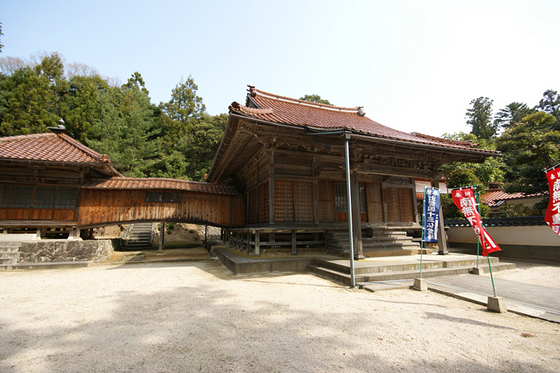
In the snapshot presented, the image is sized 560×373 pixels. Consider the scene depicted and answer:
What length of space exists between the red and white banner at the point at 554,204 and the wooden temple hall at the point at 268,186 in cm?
367

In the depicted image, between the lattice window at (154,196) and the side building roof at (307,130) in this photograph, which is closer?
the side building roof at (307,130)

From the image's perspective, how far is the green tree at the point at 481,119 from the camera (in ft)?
133

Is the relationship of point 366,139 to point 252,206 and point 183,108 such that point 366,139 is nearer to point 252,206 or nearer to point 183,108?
point 252,206

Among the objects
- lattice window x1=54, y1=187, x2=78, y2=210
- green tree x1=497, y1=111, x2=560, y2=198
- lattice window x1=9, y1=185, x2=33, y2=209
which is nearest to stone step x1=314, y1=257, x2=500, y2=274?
green tree x1=497, y1=111, x2=560, y2=198

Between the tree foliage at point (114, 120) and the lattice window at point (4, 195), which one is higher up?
the tree foliage at point (114, 120)

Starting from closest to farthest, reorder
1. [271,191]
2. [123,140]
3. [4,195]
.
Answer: [271,191] → [4,195] → [123,140]

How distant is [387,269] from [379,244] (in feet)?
9.25

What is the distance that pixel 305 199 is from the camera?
9.25 meters

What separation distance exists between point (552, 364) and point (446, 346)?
883 mm

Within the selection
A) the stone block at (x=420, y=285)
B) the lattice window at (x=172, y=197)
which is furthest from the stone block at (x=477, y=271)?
the lattice window at (x=172, y=197)

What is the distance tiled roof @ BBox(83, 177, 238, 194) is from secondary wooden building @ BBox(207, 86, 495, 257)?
86.4 inches

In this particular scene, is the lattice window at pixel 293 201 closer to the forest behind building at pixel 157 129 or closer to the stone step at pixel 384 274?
the stone step at pixel 384 274

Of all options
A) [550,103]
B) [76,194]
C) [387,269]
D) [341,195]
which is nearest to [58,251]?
[76,194]

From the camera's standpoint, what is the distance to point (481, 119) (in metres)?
44.1
